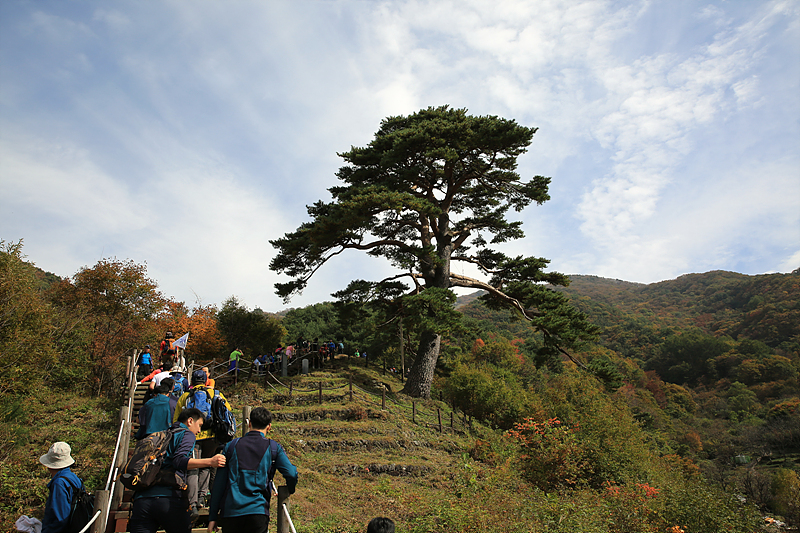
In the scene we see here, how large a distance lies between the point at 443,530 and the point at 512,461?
23.6 ft

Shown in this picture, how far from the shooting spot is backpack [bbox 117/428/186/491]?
12.1ft

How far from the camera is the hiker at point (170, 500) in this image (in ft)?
12.3

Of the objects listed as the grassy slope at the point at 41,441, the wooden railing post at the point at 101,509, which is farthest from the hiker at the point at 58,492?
the grassy slope at the point at 41,441

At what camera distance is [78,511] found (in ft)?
13.3

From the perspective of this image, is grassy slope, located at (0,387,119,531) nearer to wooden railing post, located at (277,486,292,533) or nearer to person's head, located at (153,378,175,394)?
person's head, located at (153,378,175,394)

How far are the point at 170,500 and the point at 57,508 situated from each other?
1088 millimetres

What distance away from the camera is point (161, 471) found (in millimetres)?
3828

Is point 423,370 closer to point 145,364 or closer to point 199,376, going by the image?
point 145,364

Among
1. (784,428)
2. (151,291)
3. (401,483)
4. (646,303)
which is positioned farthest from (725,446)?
(646,303)

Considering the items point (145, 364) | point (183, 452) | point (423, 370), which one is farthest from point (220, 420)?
point (423, 370)

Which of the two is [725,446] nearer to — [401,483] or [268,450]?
[401,483]

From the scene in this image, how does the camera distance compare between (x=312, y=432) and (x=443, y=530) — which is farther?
(x=312, y=432)

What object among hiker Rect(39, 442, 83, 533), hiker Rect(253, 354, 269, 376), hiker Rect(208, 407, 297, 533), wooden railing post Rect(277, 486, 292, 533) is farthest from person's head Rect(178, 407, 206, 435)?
hiker Rect(253, 354, 269, 376)

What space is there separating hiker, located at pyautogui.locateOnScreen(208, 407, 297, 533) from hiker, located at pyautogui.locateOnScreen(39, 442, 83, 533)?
1.49m
